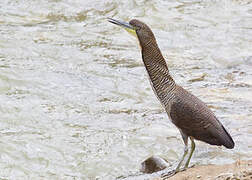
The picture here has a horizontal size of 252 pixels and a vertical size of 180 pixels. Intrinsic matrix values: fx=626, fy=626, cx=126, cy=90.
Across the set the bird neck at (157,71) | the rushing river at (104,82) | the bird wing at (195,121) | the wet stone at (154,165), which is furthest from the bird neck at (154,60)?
the rushing river at (104,82)

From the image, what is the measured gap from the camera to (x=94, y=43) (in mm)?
12984

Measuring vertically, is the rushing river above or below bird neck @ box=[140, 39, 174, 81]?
below

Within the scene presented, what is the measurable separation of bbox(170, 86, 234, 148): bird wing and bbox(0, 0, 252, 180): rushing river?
1.40 metres

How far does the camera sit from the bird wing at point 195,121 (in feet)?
19.7

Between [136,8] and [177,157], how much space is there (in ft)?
25.1

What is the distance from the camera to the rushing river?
8.49 m

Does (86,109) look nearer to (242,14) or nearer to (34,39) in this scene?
(34,39)

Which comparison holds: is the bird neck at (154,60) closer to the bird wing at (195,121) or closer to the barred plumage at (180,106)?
the barred plumage at (180,106)

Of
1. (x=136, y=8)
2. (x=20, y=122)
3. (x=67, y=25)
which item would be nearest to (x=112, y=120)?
(x=20, y=122)

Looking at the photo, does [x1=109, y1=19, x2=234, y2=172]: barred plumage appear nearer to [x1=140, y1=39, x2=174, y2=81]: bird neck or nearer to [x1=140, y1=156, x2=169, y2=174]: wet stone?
[x1=140, y1=39, x2=174, y2=81]: bird neck

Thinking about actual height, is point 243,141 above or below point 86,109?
above

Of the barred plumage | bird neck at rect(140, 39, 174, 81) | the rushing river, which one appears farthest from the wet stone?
bird neck at rect(140, 39, 174, 81)

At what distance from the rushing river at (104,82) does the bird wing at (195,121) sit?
140 centimetres

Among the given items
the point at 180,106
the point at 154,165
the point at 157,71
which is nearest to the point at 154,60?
the point at 157,71
